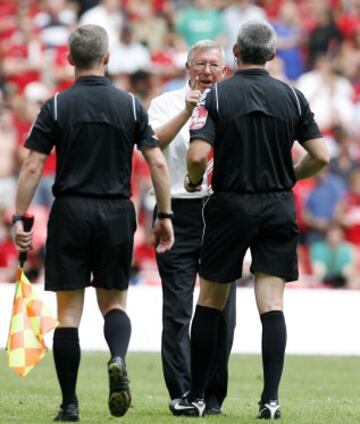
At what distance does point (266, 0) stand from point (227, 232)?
1392 cm

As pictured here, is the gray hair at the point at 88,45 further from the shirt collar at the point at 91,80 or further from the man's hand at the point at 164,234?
the man's hand at the point at 164,234

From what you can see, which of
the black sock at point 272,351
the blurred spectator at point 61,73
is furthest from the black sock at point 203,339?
the blurred spectator at point 61,73

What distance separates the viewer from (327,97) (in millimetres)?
19266

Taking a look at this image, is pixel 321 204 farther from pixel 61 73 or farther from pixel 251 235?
pixel 251 235

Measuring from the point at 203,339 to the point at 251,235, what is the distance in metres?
0.68

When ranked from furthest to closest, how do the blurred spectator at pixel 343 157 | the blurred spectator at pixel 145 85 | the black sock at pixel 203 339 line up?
the blurred spectator at pixel 145 85 < the blurred spectator at pixel 343 157 < the black sock at pixel 203 339

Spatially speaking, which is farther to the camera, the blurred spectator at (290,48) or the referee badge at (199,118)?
the blurred spectator at (290,48)

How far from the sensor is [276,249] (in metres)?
7.80

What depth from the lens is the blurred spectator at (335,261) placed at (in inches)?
646

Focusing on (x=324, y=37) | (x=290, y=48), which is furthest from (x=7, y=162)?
(x=324, y=37)

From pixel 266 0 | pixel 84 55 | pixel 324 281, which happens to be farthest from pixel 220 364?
pixel 266 0

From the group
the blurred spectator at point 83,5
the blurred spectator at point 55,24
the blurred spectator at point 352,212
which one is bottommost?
the blurred spectator at point 352,212

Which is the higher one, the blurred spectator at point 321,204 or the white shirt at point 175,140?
the white shirt at point 175,140

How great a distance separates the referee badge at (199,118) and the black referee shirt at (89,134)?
0.90 ft
